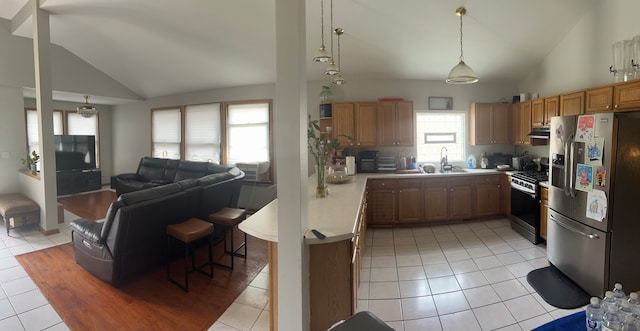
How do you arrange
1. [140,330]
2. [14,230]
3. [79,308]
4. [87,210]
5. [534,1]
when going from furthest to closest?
[87,210], [14,230], [534,1], [79,308], [140,330]

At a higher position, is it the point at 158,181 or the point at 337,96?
the point at 337,96

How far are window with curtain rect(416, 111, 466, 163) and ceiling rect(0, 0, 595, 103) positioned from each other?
2.31ft

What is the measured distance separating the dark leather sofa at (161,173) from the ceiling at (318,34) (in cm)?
182

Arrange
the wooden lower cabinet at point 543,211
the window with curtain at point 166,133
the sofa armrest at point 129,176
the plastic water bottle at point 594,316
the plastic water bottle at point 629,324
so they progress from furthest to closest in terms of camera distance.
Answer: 1. the window with curtain at point 166,133
2. the sofa armrest at point 129,176
3. the wooden lower cabinet at point 543,211
4. the plastic water bottle at point 594,316
5. the plastic water bottle at point 629,324

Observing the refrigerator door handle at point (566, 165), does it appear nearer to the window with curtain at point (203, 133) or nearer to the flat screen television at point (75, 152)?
the window with curtain at point (203, 133)

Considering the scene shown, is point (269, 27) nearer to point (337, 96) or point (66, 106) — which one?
point (337, 96)

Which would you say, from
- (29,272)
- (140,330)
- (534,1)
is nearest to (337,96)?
(534,1)

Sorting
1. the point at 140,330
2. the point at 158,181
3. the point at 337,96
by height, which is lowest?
the point at 140,330

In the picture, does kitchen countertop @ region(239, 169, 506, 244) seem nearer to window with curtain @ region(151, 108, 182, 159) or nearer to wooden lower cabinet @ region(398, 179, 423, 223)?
wooden lower cabinet @ region(398, 179, 423, 223)

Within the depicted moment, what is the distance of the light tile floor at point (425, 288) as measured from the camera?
2240 millimetres

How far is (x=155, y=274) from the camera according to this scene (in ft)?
9.86

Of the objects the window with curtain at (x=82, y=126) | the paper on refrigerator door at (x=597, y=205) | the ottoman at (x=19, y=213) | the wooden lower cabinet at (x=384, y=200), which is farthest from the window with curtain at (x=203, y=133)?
the paper on refrigerator door at (x=597, y=205)

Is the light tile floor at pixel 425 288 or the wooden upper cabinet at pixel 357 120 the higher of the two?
the wooden upper cabinet at pixel 357 120

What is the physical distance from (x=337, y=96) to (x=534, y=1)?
2.89 meters
